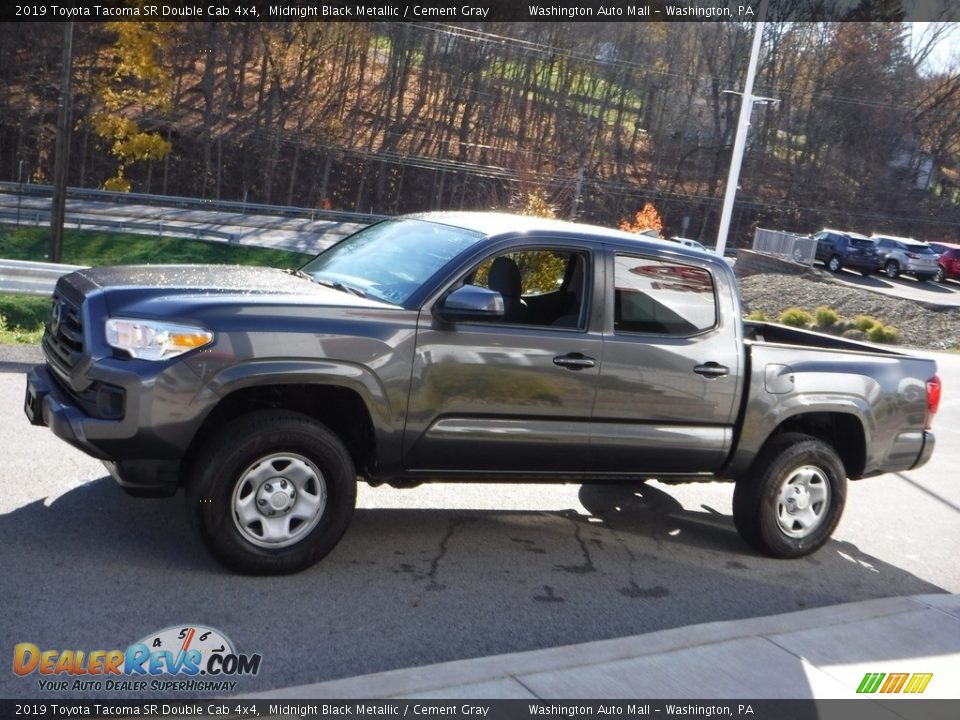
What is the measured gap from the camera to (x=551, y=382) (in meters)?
6.04

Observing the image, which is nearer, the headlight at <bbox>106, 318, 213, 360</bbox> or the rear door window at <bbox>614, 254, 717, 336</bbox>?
the headlight at <bbox>106, 318, 213, 360</bbox>

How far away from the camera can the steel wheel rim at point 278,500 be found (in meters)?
5.34

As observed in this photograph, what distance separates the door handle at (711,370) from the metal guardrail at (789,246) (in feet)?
132

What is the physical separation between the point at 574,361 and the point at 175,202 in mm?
45481

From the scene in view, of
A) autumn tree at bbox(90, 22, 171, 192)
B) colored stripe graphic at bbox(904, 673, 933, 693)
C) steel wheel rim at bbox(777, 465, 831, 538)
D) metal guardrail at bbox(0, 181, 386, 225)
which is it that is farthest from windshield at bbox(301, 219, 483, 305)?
metal guardrail at bbox(0, 181, 386, 225)

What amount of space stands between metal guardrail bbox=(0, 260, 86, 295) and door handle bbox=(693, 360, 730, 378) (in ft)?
31.0

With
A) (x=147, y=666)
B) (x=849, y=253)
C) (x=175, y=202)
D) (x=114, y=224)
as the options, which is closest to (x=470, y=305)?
(x=147, y=666)

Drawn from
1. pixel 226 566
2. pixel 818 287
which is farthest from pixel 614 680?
pixel 818 287

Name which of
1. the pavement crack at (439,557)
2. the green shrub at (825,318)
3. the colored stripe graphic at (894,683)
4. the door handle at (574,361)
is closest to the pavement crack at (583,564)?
the pavement crack at (439,557)

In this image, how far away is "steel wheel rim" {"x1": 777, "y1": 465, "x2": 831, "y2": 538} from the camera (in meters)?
6.92

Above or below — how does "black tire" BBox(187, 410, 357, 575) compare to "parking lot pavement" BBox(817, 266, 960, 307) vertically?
above

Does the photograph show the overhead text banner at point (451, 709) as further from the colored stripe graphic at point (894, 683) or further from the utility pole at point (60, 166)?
the utility pole at point (60, 166)

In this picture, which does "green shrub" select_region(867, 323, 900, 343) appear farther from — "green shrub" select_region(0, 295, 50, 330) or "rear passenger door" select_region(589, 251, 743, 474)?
"rear passenger door" select_region(589, 251, 743, 474)

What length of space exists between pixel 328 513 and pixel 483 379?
108 cm
